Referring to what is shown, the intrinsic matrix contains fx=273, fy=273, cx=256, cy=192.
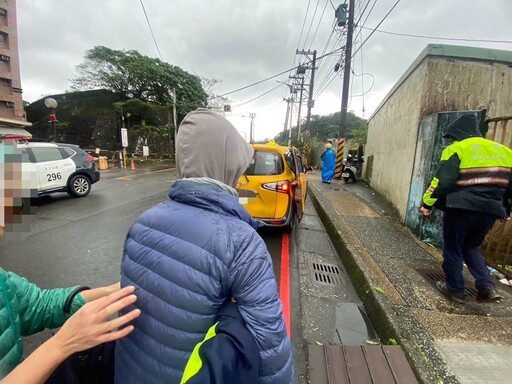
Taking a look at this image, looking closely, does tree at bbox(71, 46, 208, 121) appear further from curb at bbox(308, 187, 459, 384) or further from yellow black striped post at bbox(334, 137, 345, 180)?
curb at bbox(308, 187, 459, 384)

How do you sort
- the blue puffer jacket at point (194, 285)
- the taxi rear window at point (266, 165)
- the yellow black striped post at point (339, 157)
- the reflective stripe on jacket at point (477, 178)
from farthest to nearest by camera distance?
the yellow black striped post at point (339, 157)
the taxi rear window at point (266, 165)
the reflective stripe on jacket at point (477, 178)
the blue puffer jacket at point (194, 285)

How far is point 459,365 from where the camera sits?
2047 millimetres

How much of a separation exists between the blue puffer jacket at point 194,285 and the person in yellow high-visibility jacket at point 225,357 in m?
0.05

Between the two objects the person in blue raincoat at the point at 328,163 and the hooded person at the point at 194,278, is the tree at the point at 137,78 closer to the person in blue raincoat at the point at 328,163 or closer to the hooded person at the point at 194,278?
the person in blue raincoat at the point at 328,163

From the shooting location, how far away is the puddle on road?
2518 millimetres

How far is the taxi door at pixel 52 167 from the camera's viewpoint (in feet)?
23.1

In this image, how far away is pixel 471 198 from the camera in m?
2.66

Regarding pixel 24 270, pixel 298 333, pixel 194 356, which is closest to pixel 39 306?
pixel 194 356

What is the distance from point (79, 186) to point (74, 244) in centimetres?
430

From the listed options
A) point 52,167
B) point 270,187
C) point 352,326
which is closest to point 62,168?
point 52,167

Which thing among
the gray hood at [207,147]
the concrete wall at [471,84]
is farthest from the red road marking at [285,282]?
the concrete wall at [471,84]

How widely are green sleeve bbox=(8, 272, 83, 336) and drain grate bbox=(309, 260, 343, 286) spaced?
2.99m

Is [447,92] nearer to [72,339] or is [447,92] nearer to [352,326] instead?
[352,326]

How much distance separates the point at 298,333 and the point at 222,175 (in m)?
2.09
